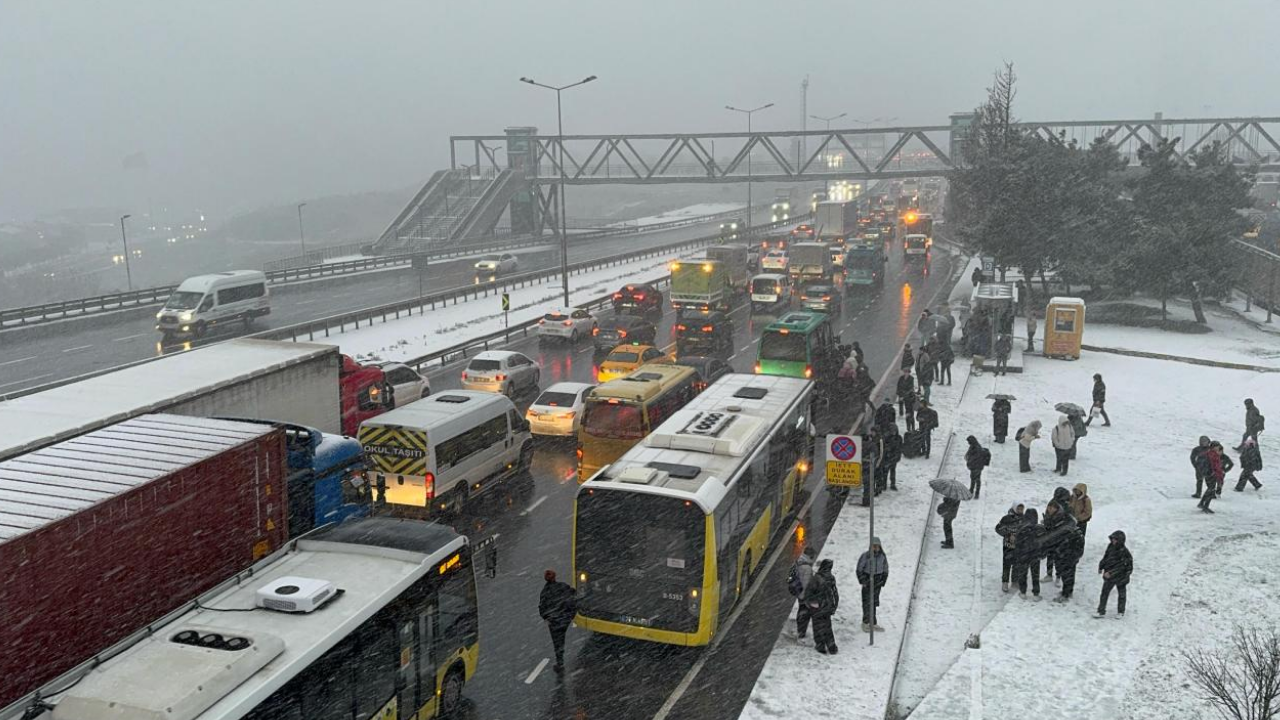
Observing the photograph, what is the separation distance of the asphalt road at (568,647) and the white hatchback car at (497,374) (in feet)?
20.5

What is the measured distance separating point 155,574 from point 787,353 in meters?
19.3

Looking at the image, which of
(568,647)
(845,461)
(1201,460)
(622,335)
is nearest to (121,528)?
(568,647)

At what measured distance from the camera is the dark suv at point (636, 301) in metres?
45.6

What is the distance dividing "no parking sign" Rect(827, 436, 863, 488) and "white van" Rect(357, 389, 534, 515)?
23.0 ft

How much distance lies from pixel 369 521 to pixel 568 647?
3801 millimetres

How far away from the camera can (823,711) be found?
11.9 m

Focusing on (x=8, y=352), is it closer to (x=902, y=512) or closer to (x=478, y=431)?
Answer: (x=478, y=431)

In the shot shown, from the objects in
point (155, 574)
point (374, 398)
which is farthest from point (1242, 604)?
point (374, 398)

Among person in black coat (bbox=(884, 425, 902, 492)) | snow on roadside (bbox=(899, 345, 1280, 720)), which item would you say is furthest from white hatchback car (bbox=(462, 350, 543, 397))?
snow on roadside (bbox=(899, 345, 1280, 720))

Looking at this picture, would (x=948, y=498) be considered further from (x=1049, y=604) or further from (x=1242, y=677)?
(x=1242, y=677)

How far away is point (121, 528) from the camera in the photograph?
9.93 metres

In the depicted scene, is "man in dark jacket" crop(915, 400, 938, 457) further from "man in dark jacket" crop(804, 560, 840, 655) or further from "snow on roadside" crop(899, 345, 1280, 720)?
"man in dark jacket" crop(804, 560, 840, 655)

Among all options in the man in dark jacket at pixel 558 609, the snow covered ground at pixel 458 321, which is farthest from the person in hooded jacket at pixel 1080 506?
the snow covered ground at pixel 458 321

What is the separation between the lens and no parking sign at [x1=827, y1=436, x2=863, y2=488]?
15602mm
